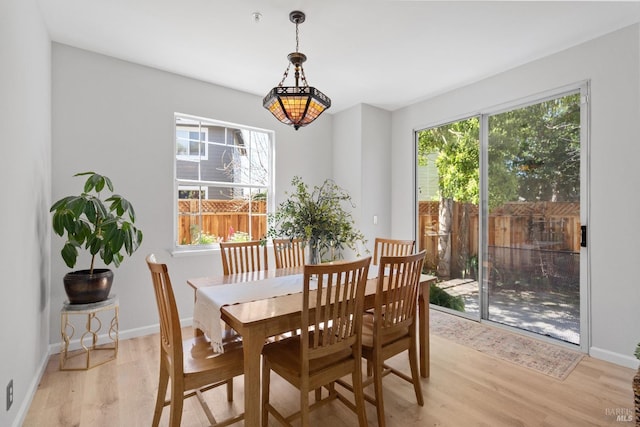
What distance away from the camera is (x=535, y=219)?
128 inches

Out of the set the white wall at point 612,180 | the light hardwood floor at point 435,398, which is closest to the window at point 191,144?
the light hardwood floor at point 435,398

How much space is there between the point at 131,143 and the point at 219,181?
99 cm

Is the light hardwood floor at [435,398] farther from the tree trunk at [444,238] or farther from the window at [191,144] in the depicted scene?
the window at [191,144]

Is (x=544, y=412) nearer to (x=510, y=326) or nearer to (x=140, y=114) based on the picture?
(x=510, y=326)

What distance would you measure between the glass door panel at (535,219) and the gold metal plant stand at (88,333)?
150 inches

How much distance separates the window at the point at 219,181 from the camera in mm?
3652

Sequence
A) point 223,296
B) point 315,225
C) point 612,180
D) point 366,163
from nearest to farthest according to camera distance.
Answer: point 223,296, point 315,225, point 612,180, point 366,163

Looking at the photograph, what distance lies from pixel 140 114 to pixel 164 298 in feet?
7.97

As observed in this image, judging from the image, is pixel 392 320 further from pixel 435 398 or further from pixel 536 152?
pixel 536 152

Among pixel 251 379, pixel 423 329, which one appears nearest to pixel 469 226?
pixel 423 329

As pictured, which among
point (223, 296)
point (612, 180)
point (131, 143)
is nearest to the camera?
point (223, 296)

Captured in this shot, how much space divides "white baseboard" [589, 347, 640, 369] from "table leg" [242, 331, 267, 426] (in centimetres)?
295

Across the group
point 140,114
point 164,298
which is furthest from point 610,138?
point 140,114

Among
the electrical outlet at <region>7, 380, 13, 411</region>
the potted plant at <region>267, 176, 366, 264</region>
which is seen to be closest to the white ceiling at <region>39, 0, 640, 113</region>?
the potted plant at <region>267, 176, 366, 264</region>
